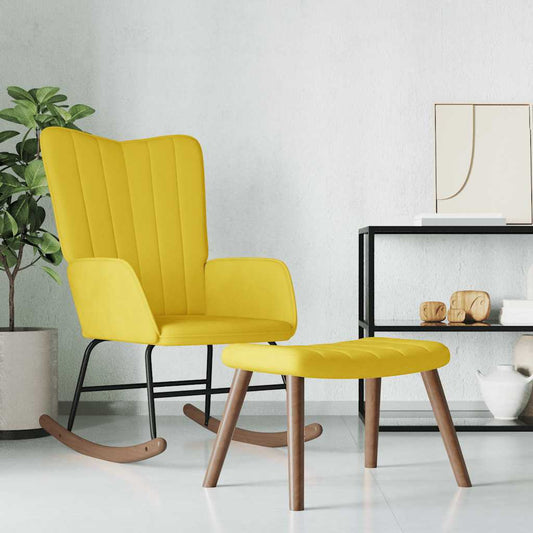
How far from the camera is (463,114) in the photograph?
3.04m

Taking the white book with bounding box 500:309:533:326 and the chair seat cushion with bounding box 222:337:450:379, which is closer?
the chair seat cushion with bounding box 222:337:450:379

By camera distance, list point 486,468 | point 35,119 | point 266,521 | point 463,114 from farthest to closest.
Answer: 1. point 463,114
2. point 35,119
3. point 486,468
4. point 266,521

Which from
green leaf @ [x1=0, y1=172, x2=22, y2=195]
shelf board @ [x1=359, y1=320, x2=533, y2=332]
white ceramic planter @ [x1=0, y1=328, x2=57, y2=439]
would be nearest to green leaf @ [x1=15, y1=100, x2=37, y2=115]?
green leaf @ [x1=0, y1=172, x2=22, y2=195]

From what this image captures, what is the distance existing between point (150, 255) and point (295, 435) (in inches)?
43.7

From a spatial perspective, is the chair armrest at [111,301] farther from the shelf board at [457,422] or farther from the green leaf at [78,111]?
the shelf board at [457,422]

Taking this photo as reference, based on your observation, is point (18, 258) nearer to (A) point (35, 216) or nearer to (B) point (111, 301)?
(A) point (35, 216)

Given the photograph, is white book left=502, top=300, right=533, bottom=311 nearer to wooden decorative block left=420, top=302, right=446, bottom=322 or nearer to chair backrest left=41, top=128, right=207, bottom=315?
wooden decorative block left=420, top=302, right=446, bottom=322

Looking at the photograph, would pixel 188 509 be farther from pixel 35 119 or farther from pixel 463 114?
pixel 463 114

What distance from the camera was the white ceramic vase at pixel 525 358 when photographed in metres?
2.85

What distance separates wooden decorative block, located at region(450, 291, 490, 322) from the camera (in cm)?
284

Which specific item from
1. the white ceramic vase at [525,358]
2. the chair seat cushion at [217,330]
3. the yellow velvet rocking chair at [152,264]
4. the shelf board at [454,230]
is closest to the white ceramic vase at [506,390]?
the white ceramic vase at [525,358]

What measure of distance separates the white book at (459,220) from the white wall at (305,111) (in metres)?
0.26

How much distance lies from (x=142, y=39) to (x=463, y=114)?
1.28 metres

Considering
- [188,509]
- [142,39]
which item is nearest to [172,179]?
[142,39]
